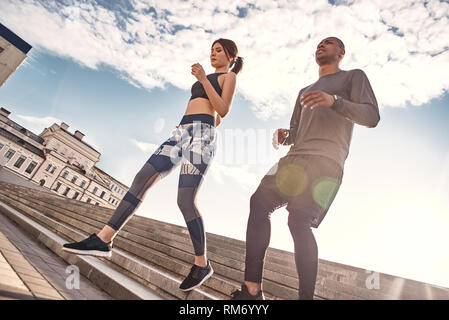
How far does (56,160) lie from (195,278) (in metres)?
45.5

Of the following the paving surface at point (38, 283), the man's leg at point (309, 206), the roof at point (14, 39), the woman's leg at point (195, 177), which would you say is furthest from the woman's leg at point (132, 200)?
the roof at point (14, 39)

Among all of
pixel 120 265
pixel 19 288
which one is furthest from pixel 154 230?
pixel 19 288

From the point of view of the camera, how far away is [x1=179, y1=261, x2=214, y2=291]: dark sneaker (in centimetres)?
176

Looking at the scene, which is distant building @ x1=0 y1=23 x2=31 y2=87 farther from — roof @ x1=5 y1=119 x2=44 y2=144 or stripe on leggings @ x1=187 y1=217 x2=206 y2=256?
stripe on leggings @ x1=187 y1=217 x2=206 y2=256

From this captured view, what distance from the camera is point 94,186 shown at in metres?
44.3

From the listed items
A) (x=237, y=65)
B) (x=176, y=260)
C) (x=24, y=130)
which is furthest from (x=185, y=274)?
(x=24, y=130)

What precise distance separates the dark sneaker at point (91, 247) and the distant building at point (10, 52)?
2627 cm

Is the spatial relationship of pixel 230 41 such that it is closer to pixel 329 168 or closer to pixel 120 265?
pixel 329 168

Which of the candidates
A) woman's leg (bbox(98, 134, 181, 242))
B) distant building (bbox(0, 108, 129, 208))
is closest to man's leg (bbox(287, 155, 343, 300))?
woman's leg (bbox(98, 134, 181, 242))

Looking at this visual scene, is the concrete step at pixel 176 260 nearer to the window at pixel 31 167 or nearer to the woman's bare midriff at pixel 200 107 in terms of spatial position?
the woman's bare midriff at pixel 200 107

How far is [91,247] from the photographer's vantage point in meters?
1.74

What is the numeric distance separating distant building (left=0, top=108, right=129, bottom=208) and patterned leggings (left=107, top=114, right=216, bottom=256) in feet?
139

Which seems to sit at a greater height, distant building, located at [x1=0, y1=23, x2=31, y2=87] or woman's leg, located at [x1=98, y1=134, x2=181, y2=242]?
distant building, located at [x1=0, y1=23, x2=31, y2=87]

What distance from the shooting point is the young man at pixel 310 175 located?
1475 millimetres
